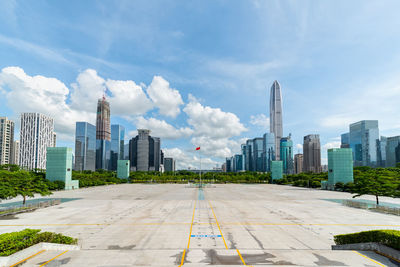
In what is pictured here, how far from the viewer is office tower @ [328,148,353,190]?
235ft

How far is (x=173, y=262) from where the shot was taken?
13609 mm

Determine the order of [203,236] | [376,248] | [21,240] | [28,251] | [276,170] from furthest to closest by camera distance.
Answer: [276,170] → [203,236] → [376,248] → [21,240] → [28,251]

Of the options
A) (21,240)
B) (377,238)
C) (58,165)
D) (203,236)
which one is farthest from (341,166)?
(58,165)

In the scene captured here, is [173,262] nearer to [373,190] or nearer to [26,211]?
[26,211]

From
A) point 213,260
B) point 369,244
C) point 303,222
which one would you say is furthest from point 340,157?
point 213,260

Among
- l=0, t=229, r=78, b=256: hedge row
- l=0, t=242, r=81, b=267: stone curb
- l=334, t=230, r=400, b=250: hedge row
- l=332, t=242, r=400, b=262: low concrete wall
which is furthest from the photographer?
l=334, t=230, r=400, b=250: hedge row

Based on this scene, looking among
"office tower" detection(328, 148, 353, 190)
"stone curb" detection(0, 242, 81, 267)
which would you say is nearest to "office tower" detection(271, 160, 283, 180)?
"office tower" detection(328, 148, 353, 190)

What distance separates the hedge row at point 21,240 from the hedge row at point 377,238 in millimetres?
18577

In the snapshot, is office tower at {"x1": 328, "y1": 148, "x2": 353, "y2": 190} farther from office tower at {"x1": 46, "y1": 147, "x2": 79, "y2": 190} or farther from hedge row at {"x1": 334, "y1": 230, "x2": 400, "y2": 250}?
office tower at {"x1": 46, "y1": 147, "x2": 79, "y2": 190}

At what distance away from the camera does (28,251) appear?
13430mm

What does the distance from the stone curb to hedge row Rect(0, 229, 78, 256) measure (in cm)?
27

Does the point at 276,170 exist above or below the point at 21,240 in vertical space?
below

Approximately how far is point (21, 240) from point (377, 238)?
20.4 meters

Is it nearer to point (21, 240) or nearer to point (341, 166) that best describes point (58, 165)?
point (21, 240)
